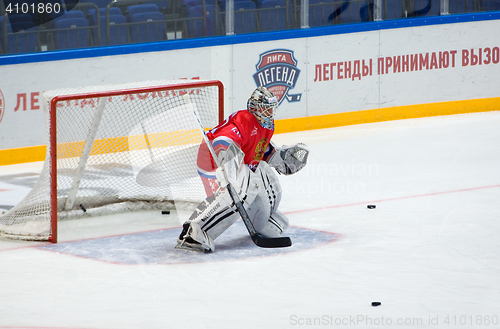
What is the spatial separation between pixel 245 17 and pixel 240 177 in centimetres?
433

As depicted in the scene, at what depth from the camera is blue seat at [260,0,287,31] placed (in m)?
8.84

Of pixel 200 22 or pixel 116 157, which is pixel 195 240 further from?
pixel 200 22

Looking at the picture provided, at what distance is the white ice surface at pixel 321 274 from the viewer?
3.68 m

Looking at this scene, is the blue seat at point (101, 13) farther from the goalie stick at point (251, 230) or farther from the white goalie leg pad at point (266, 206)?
the white goalie leg pad at point (266, 206)

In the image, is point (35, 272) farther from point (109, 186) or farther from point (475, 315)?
point (475, 315)

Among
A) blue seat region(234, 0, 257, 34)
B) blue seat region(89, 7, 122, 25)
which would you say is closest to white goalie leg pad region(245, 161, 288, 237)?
blue seat region(89, 7, 122, 25)

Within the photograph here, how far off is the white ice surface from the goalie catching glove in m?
0.47

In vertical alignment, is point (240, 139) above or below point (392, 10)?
below

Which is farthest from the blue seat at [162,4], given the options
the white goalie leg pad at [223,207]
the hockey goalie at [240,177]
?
the white goalie leg pad at [223,207]

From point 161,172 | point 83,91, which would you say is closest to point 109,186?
point 161,172

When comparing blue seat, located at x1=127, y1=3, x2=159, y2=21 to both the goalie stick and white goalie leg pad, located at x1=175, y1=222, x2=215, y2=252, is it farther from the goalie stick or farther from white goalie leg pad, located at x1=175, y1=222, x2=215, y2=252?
white goalie leg pad, located at x1=175, y1=222, x2=215, y2=252

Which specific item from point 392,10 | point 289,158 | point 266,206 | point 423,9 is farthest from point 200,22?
point 266,206

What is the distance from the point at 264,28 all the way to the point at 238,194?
4.42 metres

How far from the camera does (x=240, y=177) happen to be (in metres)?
4.69
